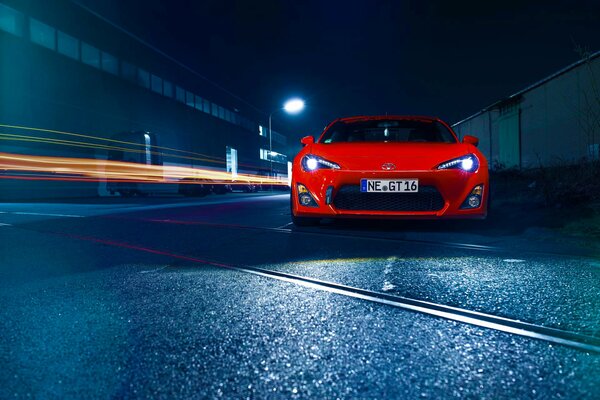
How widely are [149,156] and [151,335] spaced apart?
2271 centimetres

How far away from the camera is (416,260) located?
11.7 ft

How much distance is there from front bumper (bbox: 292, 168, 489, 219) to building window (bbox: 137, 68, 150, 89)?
29605mm

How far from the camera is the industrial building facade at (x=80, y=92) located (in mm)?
21016

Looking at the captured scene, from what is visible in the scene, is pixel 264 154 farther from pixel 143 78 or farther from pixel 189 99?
pixel 143 78

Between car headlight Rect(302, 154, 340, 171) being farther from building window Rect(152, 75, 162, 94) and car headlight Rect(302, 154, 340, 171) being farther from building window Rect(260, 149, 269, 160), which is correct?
building window Rect(260, 149, 269, 160)

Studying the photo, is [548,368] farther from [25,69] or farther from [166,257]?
[25,69]

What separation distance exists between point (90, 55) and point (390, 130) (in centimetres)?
2528

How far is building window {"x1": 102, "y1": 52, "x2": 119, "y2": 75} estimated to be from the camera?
90.5 ft

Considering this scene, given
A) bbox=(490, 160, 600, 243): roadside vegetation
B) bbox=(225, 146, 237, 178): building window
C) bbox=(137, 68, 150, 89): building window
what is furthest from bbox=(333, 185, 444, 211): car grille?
bbox=(225, 146, 237, 178): building window

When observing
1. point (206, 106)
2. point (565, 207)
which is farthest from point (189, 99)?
point (565, 207)

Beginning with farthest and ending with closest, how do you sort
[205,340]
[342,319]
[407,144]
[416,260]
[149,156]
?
[149,156]
[407,144]
[416,260]
[342,319]
[205,340]

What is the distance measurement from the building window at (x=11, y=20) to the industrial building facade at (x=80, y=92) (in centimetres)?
4

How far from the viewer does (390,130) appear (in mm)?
6566

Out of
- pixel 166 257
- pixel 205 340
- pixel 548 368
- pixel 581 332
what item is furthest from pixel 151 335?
pixel 166 257
